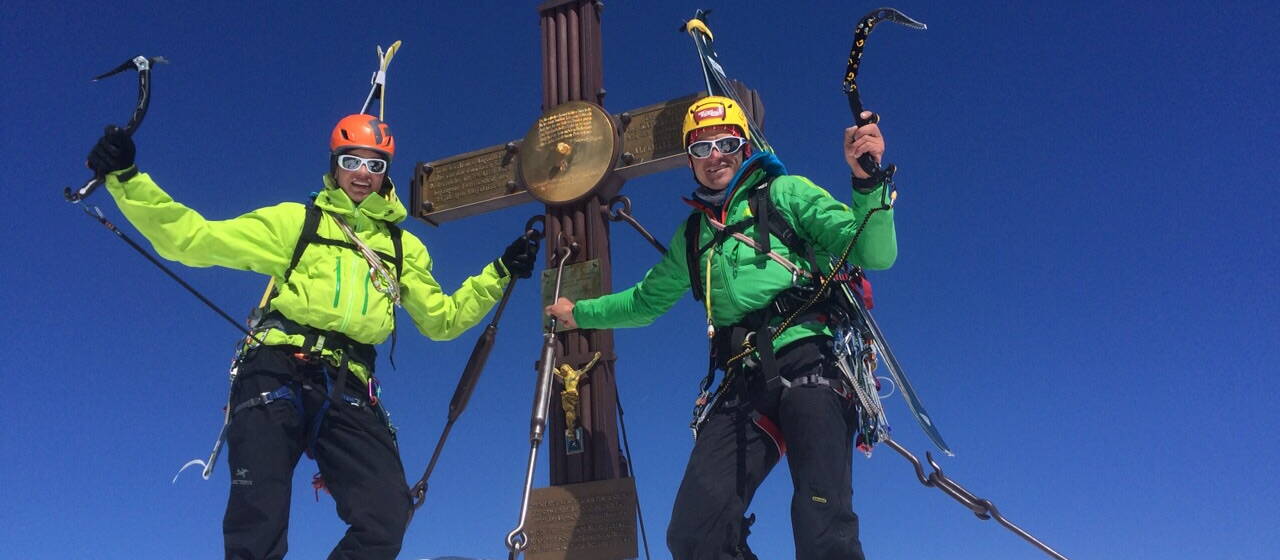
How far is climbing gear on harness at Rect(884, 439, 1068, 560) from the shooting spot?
5.52m

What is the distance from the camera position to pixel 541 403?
599 centimetres

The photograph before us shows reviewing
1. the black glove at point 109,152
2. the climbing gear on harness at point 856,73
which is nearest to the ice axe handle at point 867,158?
the climbing gear on harness at point 856,73

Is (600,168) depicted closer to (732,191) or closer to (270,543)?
(732,191)

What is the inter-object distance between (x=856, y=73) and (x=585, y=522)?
3279mm

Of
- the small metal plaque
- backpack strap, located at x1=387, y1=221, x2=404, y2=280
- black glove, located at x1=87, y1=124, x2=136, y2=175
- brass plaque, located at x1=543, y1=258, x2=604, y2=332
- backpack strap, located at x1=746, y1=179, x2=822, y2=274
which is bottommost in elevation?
the small metal plaque

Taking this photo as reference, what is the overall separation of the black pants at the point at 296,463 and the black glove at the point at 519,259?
59.4 inches

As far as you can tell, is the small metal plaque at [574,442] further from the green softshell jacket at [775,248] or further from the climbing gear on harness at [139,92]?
the climbing gear on harness at [139,92]

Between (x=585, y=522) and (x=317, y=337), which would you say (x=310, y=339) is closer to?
(x=317, y=337)

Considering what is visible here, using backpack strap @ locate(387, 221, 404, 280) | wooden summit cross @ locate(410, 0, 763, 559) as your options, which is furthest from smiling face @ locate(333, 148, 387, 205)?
wooden summit cross @ locate(410, 0, 763, 559)

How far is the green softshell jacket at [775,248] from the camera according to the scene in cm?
478

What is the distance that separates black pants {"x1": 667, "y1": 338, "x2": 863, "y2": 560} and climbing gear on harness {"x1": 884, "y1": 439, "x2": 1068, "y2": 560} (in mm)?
771

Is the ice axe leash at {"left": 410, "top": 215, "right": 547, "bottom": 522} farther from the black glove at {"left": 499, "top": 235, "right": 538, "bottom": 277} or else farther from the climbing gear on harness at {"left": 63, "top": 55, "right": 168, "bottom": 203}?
the climbing gear on harness at {"left": 63, "top": 55, "right": 168, "bottom": 203}

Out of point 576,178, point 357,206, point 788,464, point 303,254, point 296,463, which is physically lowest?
point 788,464

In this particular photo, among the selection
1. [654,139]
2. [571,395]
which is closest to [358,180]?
[571,395]
